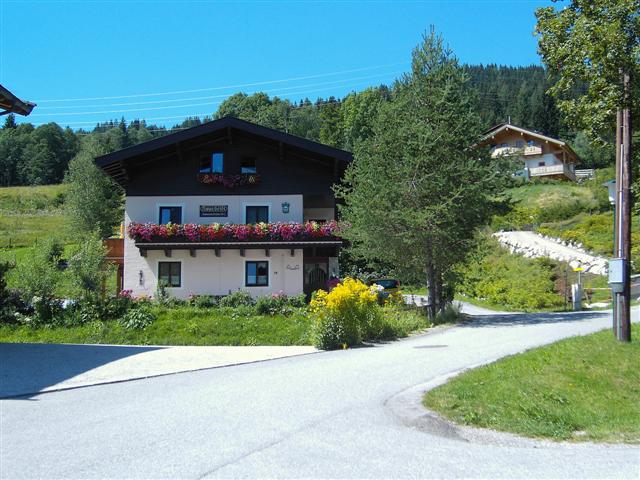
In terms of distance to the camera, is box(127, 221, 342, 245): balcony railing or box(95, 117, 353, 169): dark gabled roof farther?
box(95, 117, 353, 169): dark gabled roof

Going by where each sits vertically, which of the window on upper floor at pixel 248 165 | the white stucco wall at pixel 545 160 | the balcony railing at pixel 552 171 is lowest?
the window on upper floor at pixel 248 165

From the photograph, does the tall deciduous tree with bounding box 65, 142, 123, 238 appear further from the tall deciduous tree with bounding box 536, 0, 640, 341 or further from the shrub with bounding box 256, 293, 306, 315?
the tall deciduous tree with bounding box 536, 0, 640, 341

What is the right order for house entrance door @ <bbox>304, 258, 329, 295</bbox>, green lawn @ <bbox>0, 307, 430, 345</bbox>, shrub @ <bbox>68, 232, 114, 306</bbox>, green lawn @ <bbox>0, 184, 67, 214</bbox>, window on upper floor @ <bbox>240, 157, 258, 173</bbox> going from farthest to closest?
green lawn @ <bbox>0, 184, 67, 214</bbox>, house entrance door @ <bbox>304, 258, 329, 295</bbox>, window on upper floor @ <bbox>240, 157, 258, 173</bbox>, shrub @ <bbox>68, 232, 114, 306</bbox>, green lawn @ <bbox>0, 307, 430, 345</bbox>

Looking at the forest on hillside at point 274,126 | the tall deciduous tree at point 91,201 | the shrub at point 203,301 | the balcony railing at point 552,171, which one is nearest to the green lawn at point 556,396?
the shrub at point 203,301

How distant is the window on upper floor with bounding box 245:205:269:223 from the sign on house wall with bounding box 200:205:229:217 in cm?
100

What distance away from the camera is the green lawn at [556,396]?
7602mm

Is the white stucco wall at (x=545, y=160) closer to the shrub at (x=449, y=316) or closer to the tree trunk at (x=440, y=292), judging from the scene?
the tree trunk at (x=440, y=292)

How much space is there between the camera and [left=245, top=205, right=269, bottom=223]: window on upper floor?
29.1m

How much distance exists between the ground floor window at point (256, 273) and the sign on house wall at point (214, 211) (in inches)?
108

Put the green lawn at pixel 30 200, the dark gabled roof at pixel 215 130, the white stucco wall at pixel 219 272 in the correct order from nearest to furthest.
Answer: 1. the dark gabled roof at pixel 215 130
2. the white stucco wall at pixel 219 272
3. the green lawn at pixel 30 200

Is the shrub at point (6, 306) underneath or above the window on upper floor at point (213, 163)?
underneath

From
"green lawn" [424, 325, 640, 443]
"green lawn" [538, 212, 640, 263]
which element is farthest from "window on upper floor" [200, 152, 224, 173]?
"green lawn" [538, 212, 640, 263]

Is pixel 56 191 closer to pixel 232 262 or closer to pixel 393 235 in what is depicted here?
pixel 232 262

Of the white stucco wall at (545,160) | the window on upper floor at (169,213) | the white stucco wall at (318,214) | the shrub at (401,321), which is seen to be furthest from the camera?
the white stucco wall at (545,160)
